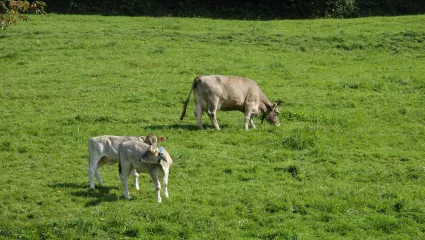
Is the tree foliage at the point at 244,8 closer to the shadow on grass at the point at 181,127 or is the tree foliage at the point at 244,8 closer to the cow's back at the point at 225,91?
the cow's back at the point at 225,91

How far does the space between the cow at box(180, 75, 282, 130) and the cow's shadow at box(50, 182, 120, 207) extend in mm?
6288

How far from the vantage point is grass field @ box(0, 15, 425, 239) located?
1698cm

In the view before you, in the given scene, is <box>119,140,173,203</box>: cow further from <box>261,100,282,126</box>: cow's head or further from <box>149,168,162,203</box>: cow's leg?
<box>261,100,282,126</box>: cow's head

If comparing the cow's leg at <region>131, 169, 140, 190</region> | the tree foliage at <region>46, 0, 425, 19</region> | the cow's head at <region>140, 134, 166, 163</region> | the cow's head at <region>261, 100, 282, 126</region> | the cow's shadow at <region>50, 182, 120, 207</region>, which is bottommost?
the cow's shadow at <region>50, 182, 120, 207</region>

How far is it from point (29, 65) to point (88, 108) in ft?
26.2

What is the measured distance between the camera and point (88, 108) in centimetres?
2739

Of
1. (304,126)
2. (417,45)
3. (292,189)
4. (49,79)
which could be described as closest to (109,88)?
(49,79)

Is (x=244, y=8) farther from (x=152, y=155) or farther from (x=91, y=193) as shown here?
(x=152, y=155)

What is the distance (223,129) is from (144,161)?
786 centimetres

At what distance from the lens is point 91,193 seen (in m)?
18.0

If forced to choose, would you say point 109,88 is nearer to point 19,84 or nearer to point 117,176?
point 19,84

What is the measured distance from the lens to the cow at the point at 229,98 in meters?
24.1

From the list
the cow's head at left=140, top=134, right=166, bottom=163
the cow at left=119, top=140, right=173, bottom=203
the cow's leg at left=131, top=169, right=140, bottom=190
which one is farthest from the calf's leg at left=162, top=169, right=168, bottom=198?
the cow's leg at left=131, top=169, right=140, bottom=190

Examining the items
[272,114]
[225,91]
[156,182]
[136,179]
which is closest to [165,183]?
[156,182]
